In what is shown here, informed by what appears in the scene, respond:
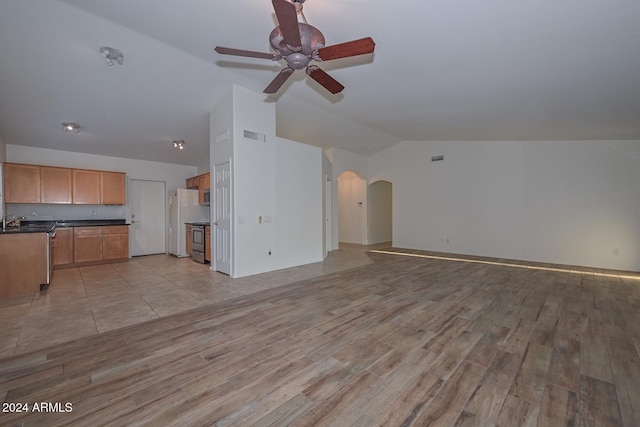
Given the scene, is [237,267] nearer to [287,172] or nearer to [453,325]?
[287,172]

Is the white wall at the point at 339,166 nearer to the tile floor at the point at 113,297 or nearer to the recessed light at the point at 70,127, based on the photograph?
the tile floor at the point at 113,297

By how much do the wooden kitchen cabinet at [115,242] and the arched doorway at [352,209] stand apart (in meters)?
6.73

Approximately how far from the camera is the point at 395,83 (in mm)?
3996

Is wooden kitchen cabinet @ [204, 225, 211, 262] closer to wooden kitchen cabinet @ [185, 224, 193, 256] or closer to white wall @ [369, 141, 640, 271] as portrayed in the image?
wooden kitchen cabinet @ [185, 224, 193, 256]

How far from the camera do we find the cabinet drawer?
248 inches

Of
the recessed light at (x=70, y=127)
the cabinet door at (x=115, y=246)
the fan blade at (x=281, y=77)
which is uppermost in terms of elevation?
the recessed light at (x=70, y=127)

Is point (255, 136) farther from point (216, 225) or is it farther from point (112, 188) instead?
point (112, 188)

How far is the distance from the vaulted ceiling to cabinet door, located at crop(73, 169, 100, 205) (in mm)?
805

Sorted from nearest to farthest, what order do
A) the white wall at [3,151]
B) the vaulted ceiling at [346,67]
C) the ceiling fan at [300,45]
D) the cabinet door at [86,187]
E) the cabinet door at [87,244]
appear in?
the ceiling fan at [300,45]
the vaulted ceiling at [346,67]
the white wall at [3,151]
the cabinet door at [87,244]
the cabinet door at [86,187]

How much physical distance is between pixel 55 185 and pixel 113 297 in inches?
168

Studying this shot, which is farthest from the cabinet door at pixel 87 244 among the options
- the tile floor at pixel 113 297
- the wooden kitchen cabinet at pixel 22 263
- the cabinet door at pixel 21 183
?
the wooden kitchen cabinet at pixel 22 263

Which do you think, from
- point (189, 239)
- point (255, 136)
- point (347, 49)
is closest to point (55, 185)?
point (189, 239)

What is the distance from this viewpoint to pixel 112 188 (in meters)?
6.70

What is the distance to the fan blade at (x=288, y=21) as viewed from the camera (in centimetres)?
181
